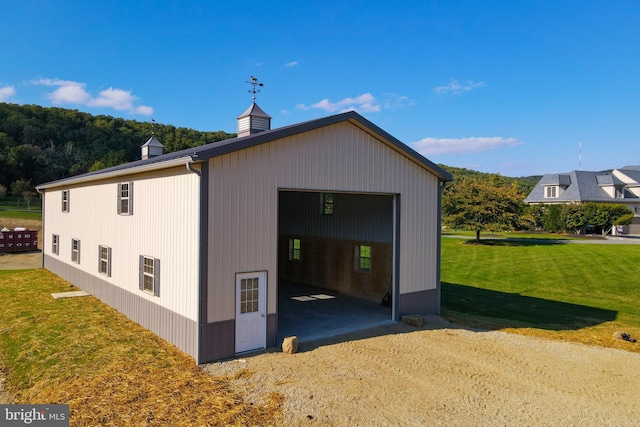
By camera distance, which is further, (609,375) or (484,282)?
(484,282)

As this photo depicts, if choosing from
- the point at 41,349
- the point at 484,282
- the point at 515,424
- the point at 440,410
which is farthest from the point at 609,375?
the point at 484,282

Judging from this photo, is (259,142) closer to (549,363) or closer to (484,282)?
(549,363)

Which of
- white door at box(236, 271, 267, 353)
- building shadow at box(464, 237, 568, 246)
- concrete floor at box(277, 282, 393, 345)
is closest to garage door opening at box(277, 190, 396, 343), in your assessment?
concrete floor at box(277, 282, 393, 345)

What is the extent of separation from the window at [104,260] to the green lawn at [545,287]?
38.1ft

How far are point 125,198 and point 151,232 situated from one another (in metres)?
2.40

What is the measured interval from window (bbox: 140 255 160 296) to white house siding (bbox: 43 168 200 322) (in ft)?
0.53

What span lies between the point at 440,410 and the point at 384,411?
38.6 inches

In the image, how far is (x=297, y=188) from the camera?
11.2 metres

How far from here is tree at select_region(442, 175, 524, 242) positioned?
37812 millimetres

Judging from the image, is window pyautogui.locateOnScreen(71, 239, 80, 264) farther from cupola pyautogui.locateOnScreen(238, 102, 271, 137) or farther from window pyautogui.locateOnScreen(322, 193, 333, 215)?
window pyautogui.locateOnScreen(322, 193, 333, 215)

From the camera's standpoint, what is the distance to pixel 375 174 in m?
12.9

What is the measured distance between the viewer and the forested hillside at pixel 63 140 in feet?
192

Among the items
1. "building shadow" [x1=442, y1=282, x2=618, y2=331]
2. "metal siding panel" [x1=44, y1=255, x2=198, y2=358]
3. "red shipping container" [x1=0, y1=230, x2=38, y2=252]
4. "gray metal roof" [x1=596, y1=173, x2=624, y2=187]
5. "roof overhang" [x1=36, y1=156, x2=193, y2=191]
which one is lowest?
"building shadow" [x1=442, y1=282, x2=618, y2=331]

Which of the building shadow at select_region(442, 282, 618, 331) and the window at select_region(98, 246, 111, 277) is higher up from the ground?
the window at select_region(98, 246, 111, 277)
